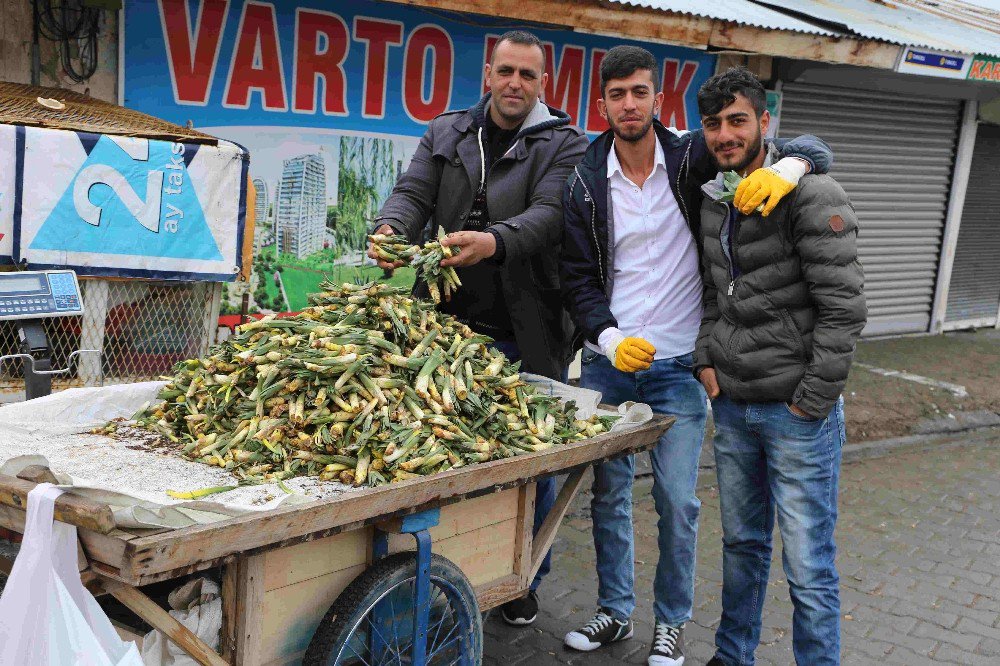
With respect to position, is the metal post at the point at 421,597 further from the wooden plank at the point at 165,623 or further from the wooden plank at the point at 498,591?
the wooden plank at the point at 165,623

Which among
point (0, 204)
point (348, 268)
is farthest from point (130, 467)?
point (348, 268)

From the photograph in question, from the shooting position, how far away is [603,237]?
411 cm

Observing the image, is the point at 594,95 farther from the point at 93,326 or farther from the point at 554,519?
the point at 554,519

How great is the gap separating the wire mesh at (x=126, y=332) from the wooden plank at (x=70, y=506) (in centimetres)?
205

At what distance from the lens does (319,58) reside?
678cm

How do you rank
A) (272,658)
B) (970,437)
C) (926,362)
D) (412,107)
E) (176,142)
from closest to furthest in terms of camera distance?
(272,658) < (176,142) < (412,107) < (970,437) < (926,362)

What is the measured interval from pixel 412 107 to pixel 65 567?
17.8 ft

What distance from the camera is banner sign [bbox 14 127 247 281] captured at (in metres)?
4.52

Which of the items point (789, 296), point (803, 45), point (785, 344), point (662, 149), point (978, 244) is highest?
point (803, 45)

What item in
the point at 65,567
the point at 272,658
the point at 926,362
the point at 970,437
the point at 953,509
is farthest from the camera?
the point at 926,362

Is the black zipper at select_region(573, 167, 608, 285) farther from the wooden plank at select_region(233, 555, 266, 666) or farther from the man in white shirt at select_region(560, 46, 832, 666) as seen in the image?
A: the wooden plank at select_region(233, 555, 266, 666)

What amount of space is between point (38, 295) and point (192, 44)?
277 centimetres

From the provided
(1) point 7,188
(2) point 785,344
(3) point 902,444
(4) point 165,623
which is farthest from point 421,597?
(3) point 902,444

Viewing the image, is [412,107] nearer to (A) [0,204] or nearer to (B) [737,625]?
(A) [0,204]
